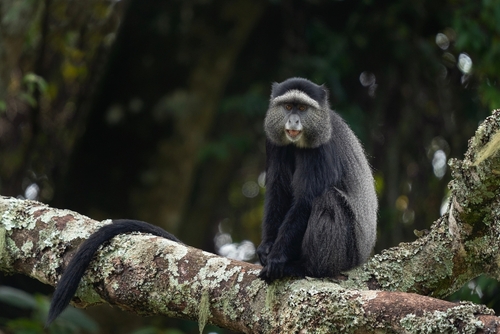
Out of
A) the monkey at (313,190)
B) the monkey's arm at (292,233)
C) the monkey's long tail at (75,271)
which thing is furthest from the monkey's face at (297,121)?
the monkey's long tail at (75,271)

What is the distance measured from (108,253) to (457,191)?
7.68ft

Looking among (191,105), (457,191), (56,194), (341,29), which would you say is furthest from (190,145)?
(457,191)

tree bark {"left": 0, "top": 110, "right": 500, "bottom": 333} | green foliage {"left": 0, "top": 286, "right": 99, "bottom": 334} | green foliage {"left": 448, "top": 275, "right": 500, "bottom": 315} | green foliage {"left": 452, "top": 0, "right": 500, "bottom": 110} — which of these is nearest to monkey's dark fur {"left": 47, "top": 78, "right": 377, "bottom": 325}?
tree bark {"left": 0, "top": 110, "right": 500, "bottom": 333}

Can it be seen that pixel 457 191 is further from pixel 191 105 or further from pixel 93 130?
pixel 93 130

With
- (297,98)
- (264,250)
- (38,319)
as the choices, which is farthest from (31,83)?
(264,250)

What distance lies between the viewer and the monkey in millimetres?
4992

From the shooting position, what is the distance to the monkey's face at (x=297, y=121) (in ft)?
18.1

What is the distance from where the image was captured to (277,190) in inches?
222

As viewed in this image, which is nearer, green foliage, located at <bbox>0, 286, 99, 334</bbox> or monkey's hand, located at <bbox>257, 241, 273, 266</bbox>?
monkey's hand, located at <bbox>257, 241, 273, 266</bbox>

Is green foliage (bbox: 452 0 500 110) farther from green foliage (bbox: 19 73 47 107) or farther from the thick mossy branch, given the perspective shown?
green foliage (bbox: 19 73 47 107)

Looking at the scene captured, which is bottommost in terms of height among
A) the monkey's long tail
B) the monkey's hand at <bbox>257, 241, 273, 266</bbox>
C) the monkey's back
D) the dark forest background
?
the monkey's long tail

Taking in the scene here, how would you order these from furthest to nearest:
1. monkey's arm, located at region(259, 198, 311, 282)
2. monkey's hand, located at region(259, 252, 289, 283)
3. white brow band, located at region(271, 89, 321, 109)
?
white brow band, located at region(271, 89, 321, 109), monkey's arm, located at region(259, 198, 311, 282), monkey's hand, located at region(259, 252, 289, 283)

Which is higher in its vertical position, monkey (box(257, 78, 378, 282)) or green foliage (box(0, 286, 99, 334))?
monkey (box(257, 78, 378, 282))

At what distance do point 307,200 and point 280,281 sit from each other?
3.90 ft
